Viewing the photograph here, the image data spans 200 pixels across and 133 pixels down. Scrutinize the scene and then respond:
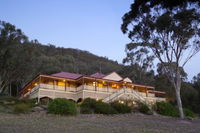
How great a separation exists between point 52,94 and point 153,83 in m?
32.7

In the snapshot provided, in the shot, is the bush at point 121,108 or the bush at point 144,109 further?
the bush at point 144,109

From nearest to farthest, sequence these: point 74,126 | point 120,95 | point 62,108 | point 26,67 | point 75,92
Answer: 1. point 74,126
2. point 62,108
3. point 120,95
4. point 75,92
5. point 26,67

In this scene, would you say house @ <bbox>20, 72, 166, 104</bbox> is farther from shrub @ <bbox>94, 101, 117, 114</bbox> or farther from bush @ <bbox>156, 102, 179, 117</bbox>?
shrub @ <bbox>94, 101, 117, 114</bbox>

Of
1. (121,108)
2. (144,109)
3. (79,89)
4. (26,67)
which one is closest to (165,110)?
(144,109)

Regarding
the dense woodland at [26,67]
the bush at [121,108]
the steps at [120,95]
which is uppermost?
the dense woodland at [26,67]

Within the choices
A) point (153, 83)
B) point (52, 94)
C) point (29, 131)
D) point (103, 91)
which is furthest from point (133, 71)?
point (29, 131)

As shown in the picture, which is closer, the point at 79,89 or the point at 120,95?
the point at 120,95

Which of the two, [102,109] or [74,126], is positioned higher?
[102,109]

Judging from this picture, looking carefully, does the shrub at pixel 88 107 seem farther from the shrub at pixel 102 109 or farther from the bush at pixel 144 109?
the bush at pixel 144 109

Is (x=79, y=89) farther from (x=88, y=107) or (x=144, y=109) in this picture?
(x=144, y=109)

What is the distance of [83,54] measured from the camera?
107m

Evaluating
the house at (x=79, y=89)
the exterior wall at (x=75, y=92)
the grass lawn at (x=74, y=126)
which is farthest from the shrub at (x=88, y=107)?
the exterior wall at (x=75, y=92)

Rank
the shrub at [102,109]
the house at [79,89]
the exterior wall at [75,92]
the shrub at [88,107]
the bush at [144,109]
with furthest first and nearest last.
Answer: the house at [79,89]
the exterior wall at [75,92]
the bush at [144,109]
the shrub at [102,109]
the shrub at [88,107]

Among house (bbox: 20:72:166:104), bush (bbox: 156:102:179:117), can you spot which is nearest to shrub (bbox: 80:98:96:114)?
house (bbox: 20:72:166:104)
